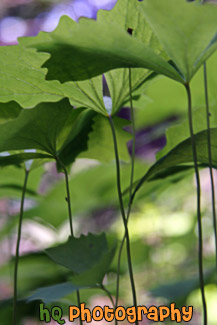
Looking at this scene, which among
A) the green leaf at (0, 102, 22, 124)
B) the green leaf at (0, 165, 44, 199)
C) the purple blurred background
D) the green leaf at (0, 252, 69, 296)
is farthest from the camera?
the purple blurred background

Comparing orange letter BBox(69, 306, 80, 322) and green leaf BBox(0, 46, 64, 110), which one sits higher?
green leaf BBox(0, 46, 64, 110)

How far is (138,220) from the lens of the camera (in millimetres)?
1131

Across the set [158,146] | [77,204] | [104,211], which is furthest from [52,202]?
[104,211]

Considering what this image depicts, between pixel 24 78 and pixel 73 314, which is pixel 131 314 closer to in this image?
pixel 73 314

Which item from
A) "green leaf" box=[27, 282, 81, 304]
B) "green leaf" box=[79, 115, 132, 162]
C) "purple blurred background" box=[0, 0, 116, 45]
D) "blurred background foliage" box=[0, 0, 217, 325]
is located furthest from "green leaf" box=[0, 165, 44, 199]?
"purple blurred background" box=[0, 0, 116, 45]

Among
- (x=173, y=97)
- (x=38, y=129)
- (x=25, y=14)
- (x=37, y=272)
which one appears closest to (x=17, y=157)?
(x=38, y=129)

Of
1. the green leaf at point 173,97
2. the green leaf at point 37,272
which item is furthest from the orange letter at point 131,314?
the green leaf at point 37,272

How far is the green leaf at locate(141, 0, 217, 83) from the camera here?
218mm

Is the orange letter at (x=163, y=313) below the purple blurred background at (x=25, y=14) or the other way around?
below

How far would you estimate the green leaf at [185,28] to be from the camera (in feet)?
0.72

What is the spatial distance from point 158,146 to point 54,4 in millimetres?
1321

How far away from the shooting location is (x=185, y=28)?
0.23 meters

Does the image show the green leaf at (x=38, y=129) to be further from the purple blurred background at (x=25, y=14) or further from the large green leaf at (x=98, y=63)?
the purple blurred background at (x=25, y=14)

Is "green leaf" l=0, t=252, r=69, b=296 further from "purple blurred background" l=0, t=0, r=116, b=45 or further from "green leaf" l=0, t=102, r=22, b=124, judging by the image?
"purple blurred background" l=0, t=0, r=116, b=45
